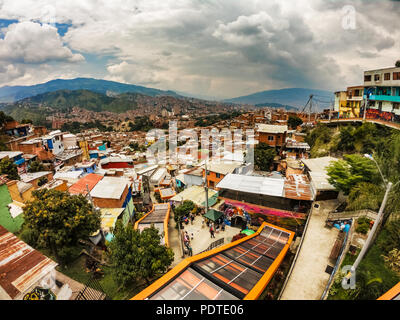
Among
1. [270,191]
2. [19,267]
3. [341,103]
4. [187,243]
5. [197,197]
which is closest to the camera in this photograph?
[19,267]

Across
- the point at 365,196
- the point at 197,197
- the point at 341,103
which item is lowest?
the point at 197,197

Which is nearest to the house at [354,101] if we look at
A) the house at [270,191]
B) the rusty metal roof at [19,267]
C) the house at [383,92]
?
the house at [383,92]

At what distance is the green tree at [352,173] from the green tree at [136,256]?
34.1 feet

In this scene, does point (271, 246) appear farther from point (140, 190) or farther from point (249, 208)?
point (140, 190)

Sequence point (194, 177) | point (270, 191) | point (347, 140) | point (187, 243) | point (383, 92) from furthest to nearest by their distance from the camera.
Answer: point (194, 177)
point (383, 92)
point (347, 140)
point (270, 191)
point (187, 243)

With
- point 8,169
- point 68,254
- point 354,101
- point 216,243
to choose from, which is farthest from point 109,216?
point 354,101

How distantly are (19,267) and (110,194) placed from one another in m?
9.33

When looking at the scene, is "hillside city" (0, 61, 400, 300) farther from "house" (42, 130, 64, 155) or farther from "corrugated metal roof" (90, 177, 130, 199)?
"house" (42, 130, 64, 155)

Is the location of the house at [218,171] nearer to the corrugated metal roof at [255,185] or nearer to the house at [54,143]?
the corrugated metal roof at [255,185]

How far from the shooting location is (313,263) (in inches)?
354

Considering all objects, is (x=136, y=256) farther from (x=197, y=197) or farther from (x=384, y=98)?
(x=384, y=98)

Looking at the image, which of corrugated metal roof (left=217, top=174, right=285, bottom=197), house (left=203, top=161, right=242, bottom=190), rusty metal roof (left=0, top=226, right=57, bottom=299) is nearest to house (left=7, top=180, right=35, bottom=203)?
rusty metal roof (left=0, top=226, right=57, bottom=299)

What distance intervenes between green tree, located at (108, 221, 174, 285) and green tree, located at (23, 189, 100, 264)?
2.53 meters

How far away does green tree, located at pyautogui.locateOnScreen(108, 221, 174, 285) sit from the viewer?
8.23 meters
